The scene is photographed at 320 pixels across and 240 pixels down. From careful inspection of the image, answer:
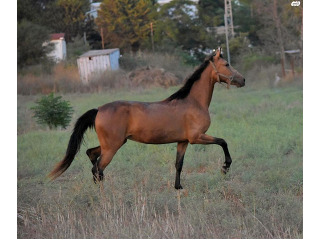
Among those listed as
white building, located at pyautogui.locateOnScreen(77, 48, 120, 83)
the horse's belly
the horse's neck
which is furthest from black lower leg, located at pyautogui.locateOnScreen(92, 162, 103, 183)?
white building, located at pyautogui.locateOnScreen(77, 48, 120, 83)

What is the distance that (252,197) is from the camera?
6680mm

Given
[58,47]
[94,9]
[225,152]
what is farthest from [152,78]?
[225,152]

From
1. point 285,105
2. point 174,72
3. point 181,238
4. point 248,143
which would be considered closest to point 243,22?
point 174,72

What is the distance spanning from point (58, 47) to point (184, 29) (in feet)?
17.4

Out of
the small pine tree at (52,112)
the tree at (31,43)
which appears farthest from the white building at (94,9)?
the tree at (31,43)

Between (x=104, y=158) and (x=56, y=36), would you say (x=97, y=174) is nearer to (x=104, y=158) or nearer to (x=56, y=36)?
(x=104, y=158)

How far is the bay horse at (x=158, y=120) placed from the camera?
6.65 metres

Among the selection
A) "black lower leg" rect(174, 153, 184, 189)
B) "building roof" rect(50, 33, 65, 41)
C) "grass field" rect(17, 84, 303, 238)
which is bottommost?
"grass field" rect(17, 84, 303, 238)

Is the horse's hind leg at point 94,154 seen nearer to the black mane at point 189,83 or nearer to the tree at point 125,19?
the black mane at point 189,83

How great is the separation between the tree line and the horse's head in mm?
11940

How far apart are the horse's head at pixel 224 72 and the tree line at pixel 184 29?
470 inches

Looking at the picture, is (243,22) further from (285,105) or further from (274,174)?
(274,174)

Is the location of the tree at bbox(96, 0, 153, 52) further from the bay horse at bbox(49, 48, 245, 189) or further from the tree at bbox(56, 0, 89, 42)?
the bay horse at bbox(49, 48, 245, 189)

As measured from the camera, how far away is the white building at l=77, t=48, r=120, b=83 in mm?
21719
